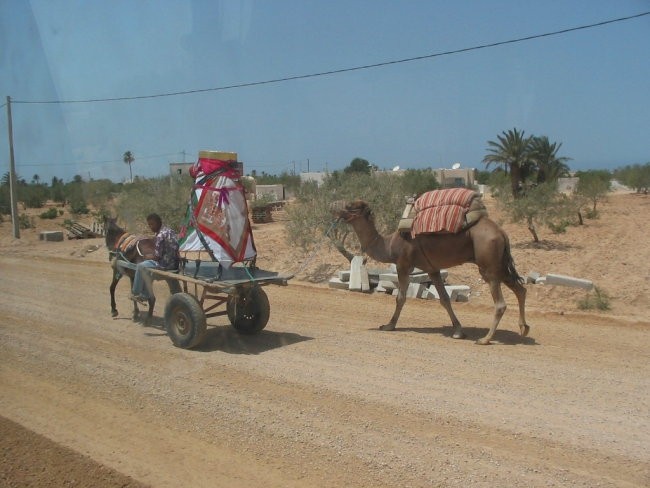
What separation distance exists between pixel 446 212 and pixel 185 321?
170 inches

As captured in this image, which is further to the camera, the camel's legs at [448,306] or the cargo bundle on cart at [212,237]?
the camel's legs at [448,306]

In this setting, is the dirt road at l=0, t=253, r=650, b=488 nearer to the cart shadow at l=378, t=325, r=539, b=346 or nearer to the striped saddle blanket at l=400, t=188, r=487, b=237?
the cart shadow at l=378, t=325, r=539, b=346

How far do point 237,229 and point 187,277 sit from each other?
3.36 feet

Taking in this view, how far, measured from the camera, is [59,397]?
7418mm

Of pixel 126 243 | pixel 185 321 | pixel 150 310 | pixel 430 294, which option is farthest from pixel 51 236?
pixel 185 321

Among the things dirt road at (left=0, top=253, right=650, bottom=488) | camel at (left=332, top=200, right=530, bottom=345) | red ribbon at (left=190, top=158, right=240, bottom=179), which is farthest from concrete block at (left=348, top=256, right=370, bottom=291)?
red ribbon at (left=190, top=158, right=240, bottom=179)

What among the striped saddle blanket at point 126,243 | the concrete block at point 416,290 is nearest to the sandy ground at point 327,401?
the concrete block at point 416,290

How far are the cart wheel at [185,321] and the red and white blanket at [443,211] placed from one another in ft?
12.0

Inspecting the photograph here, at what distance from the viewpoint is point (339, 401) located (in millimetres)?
7008

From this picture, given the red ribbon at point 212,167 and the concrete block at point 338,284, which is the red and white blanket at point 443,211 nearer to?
the red ribbon at point 212,167

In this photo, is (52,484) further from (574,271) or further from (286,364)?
(574,271)

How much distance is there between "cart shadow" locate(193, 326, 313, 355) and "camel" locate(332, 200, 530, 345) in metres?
1.67

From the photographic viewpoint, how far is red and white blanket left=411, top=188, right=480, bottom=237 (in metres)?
10.0

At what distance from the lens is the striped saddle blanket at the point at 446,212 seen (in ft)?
32.9
